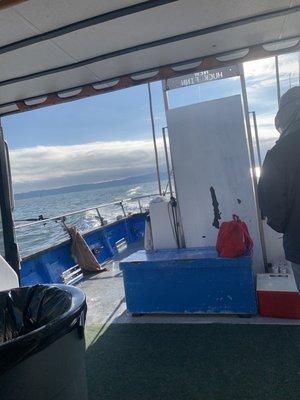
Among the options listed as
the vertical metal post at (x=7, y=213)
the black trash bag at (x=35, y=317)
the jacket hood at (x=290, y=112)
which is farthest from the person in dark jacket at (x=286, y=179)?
the vertical metal post at (x=7, y=213)

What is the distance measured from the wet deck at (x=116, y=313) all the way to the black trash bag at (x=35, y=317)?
4.96ft

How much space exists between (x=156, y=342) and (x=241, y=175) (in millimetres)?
1857

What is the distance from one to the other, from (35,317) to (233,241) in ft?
6.15

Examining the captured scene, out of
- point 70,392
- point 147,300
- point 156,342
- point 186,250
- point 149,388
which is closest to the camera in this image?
point 70,392

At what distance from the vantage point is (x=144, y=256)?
338 centimetres

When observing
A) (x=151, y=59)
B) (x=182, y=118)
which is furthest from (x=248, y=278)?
(x=151, y=59)

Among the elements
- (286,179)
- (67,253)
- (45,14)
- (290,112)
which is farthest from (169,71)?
(67,253)

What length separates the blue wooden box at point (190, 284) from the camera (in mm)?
2922

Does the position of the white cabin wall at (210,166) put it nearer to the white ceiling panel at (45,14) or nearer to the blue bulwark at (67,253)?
the white ceiling panel at (45,14)

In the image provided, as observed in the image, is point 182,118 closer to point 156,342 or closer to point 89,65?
point 89,65

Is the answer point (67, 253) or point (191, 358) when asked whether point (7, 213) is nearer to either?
point (67, 253)

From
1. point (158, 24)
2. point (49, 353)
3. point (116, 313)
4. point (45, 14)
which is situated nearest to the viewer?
point (49, 353)

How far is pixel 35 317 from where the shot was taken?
1.64 metres

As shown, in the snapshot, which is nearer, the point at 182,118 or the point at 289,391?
the point at 289,391
